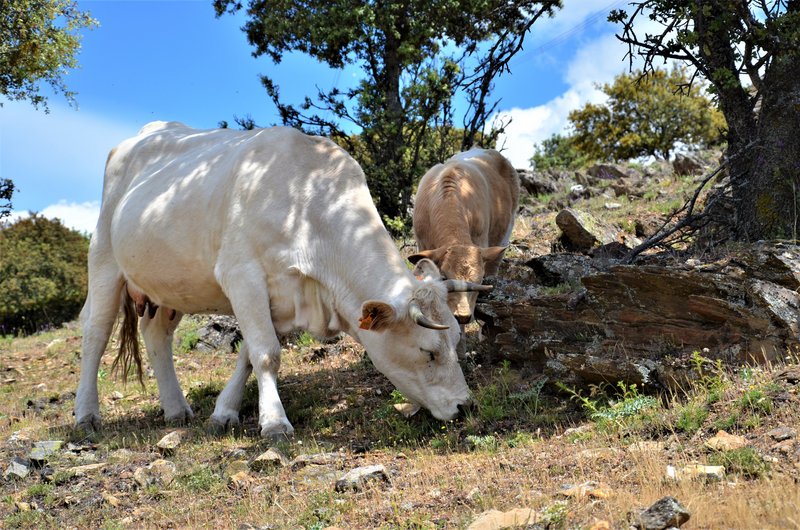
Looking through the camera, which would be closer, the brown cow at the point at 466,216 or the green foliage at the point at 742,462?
the green foliage at the point at 742,462

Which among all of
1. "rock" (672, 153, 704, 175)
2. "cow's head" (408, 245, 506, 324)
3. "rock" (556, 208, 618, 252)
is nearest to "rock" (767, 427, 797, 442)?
"cow's head" (408, 245, 506, 324)

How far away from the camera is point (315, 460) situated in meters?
5.84

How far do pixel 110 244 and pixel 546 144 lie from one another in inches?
2024

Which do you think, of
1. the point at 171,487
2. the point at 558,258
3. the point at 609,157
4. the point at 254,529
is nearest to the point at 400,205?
the point at 558,258

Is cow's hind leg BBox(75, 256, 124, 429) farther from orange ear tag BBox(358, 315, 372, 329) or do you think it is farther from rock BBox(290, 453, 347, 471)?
orange ear tag BBox(358, 315, 372, 329)

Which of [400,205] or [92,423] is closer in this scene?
[92,423]

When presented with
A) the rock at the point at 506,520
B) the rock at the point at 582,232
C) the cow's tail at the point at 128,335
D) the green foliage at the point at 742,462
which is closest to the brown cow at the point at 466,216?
the rock at the point at 582,232

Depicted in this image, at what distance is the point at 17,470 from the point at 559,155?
166 feet

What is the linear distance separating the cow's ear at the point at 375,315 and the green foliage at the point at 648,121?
139ft

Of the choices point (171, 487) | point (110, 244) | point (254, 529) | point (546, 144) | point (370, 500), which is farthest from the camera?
point (546, 144)

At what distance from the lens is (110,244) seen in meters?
8.85

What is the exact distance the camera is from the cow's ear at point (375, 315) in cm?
635

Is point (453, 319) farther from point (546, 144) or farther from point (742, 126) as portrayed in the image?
point (546, 144)

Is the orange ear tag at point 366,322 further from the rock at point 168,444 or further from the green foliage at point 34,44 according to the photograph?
the green foliage at point 34,44
